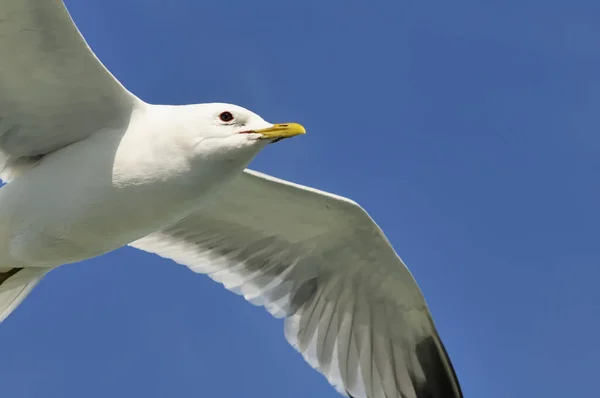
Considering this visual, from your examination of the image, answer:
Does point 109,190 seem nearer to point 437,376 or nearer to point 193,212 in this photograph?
point 193,212

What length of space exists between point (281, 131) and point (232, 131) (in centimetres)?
29

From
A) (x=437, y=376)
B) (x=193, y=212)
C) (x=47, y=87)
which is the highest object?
(x=47, y=87)

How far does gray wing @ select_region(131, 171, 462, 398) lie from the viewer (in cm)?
766

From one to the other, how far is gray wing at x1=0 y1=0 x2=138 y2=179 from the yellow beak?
1.08 metres

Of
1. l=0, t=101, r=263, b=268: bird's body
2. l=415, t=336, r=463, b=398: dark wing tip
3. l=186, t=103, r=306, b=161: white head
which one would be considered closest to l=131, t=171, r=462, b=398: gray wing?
l=415, t=336, r=463, b=398: dark wing tip

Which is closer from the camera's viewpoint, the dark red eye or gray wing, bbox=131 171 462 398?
the dark red eye

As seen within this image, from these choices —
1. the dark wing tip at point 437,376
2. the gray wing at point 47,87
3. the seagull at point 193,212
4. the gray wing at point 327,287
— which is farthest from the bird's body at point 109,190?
the dark wing tip at point 437,376

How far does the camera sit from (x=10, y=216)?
6.44m

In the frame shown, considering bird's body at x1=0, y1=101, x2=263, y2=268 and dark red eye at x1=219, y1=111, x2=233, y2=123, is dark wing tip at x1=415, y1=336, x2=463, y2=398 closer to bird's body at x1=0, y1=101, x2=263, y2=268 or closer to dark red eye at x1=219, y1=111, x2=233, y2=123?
bird's body at x1=0, y1=101, x2=263, y2=268

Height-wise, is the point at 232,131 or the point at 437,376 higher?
the point at 232,131

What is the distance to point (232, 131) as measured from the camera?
19.1 ft

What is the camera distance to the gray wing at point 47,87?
6.03 meters

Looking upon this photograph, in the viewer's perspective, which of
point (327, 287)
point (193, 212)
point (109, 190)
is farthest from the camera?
point (327, 287)

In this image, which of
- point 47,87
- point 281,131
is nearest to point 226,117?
point 281,131
